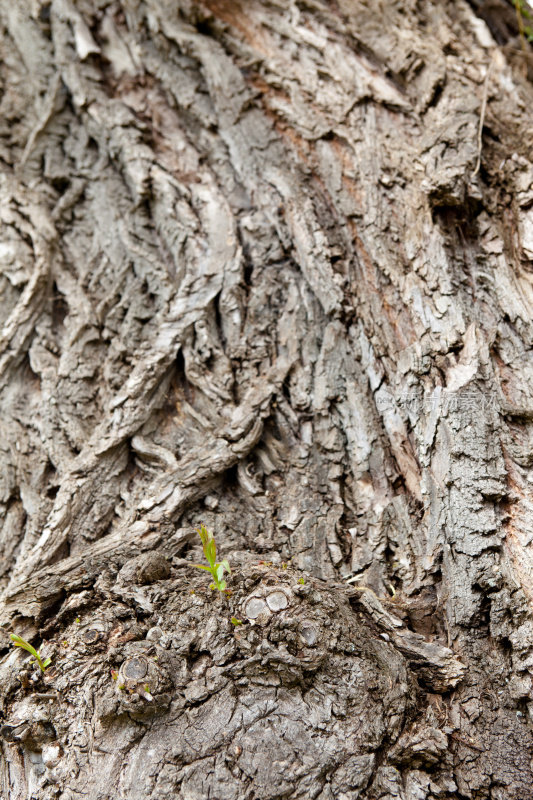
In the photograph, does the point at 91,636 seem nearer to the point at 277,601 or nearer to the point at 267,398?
the point at 277,601

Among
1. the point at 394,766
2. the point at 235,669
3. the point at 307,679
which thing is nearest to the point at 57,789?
the point at 235,669

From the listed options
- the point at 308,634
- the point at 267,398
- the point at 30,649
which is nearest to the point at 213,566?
the point at 308,634

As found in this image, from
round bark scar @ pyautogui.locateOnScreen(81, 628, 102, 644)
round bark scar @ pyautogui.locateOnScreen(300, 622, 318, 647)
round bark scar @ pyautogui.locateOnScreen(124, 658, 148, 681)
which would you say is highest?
round bark scar @ pyautogui.locateOnScreen(300, 622, 318, 647)

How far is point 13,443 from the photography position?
2389 mm

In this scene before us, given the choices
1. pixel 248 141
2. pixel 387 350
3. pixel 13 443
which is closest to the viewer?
pixel 387 350

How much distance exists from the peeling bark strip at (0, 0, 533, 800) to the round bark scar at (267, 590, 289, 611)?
0.04ft

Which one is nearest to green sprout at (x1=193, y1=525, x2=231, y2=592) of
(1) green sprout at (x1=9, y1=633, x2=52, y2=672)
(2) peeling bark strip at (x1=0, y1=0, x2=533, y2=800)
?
(2) peeling bark strip at (x1=0, y1=0, x2=533, y2=800)

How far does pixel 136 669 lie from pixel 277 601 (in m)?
0.42

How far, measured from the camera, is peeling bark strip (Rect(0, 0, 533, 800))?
59.9 inches

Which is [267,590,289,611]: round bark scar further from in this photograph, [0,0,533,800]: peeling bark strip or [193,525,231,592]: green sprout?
[193,525,231,592]: green sprout

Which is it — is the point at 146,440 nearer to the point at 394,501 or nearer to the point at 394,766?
the point at 394,501

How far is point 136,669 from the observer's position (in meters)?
1.50

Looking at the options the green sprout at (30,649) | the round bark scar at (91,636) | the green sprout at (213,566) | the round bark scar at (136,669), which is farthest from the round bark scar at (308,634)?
the green sprout at (30,649)

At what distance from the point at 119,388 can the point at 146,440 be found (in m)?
0.31
